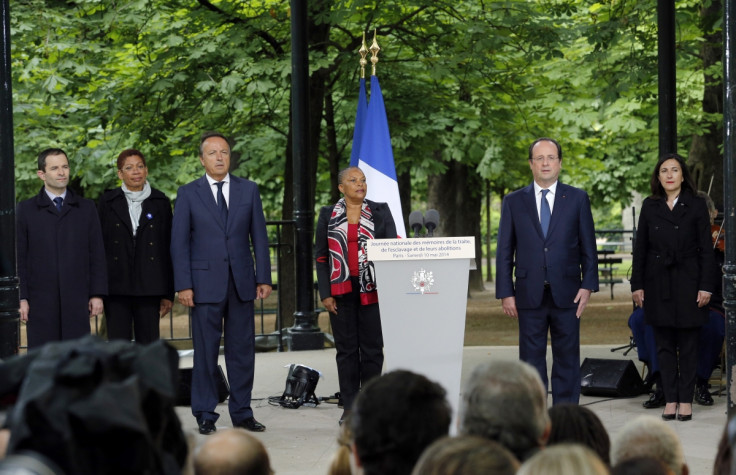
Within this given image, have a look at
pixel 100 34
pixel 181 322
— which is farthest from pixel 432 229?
pixel 181 322

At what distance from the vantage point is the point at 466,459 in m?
2.40

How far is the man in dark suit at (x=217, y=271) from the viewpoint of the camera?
739 centimetres

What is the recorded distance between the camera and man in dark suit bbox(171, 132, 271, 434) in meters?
7.39

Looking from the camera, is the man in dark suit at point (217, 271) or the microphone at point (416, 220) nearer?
the microphone at point (416, 220)

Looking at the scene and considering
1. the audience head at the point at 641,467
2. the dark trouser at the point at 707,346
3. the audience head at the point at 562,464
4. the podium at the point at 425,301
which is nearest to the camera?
the audience head at the point at 562,464

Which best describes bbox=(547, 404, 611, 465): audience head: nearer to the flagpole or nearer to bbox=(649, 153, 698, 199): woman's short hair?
bbox=(649, 153, 698, 199): woman's short hair

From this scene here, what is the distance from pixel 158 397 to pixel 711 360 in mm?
6777

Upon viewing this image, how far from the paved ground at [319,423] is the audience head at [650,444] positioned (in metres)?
2.93

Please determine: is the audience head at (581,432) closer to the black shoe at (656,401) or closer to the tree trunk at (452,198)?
the black shoe at (656,401)

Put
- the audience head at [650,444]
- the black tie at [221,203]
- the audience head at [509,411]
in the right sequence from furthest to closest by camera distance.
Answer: the black tie at [221,203] < the audience head at [650,444] < the audience head at [509,411]

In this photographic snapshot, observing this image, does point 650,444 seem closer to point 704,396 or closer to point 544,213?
point 544,213

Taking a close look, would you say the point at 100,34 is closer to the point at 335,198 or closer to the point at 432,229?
the point at 335,198

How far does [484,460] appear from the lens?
7.90 ft

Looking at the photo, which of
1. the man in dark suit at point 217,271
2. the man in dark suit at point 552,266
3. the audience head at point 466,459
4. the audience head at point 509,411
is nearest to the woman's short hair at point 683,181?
the man in dark suit at point 552,266
